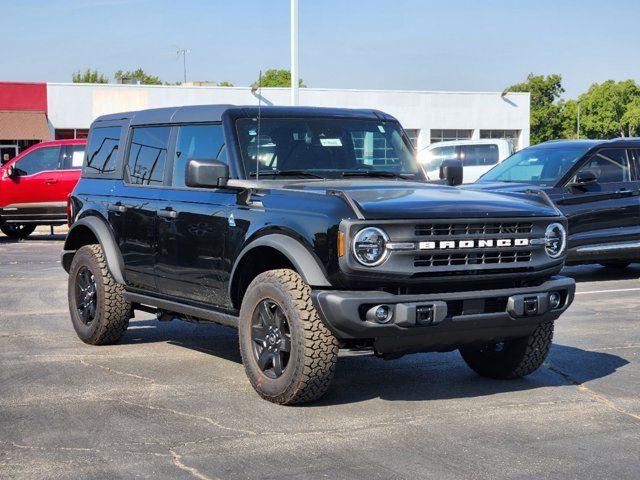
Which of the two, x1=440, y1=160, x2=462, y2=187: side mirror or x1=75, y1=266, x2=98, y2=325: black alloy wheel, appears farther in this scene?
x1=75, y1=266, x2=98, y2=325: black alloy wheel

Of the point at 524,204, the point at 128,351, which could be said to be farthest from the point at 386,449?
the point at 128,351

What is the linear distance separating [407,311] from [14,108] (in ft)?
158

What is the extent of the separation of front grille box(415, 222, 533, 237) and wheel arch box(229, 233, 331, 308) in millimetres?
652

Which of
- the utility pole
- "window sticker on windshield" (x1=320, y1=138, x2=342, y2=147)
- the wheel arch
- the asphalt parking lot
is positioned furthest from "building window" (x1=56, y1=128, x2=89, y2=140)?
the wheel arch

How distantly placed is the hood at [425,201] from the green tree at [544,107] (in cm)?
10274

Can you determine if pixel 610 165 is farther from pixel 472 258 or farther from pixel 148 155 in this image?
pixel 472 258

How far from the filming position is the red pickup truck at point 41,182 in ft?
74.0

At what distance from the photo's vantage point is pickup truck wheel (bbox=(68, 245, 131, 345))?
861cm

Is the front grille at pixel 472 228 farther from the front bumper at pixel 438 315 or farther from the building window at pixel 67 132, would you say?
the building window at pixel 67 132

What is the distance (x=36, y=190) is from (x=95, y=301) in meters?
14.5

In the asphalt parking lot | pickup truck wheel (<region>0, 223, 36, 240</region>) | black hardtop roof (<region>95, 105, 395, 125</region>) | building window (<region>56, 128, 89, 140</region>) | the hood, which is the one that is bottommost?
pickup truck wheel (<region>0, 223, 36, 240</region>)

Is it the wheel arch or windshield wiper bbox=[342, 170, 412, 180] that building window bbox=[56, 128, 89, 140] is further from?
the wheel arch

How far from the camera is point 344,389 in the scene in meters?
7.02

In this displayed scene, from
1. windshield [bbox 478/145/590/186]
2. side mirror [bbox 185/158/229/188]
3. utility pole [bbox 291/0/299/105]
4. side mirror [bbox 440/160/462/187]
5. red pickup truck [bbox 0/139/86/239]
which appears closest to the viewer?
side mirror [bbox 185/158/229/188]
